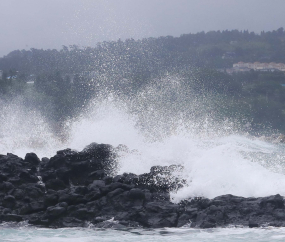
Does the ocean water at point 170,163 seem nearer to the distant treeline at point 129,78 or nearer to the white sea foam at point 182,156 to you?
the white sea foam at point 182,156

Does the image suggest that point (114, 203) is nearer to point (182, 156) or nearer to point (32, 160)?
point (182, 156)

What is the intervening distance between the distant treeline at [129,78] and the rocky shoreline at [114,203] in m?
34.5

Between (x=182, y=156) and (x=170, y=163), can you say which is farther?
(x=182, y=156)

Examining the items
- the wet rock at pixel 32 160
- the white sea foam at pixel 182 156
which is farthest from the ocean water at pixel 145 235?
the wet rock at pixel 32 160

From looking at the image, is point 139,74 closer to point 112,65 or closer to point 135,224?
point 112,65

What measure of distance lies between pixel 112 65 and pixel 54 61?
14.0 metres

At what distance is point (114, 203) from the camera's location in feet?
38.1

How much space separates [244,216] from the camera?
10672 mm

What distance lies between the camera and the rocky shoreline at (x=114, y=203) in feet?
35.0

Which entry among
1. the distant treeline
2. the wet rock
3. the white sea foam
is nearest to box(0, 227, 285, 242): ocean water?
the white sea foam

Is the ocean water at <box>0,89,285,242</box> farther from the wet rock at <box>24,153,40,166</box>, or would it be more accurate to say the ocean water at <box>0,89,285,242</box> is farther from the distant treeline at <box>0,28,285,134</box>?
the distant treeline at <box>0,28,285,134</box>

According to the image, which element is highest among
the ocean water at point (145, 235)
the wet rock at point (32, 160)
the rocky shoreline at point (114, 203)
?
the wet rock at point (32, 160)

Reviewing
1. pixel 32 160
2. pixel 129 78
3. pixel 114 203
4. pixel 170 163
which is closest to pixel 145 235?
Result: pixel 114 203

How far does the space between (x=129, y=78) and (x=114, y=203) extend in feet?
174
